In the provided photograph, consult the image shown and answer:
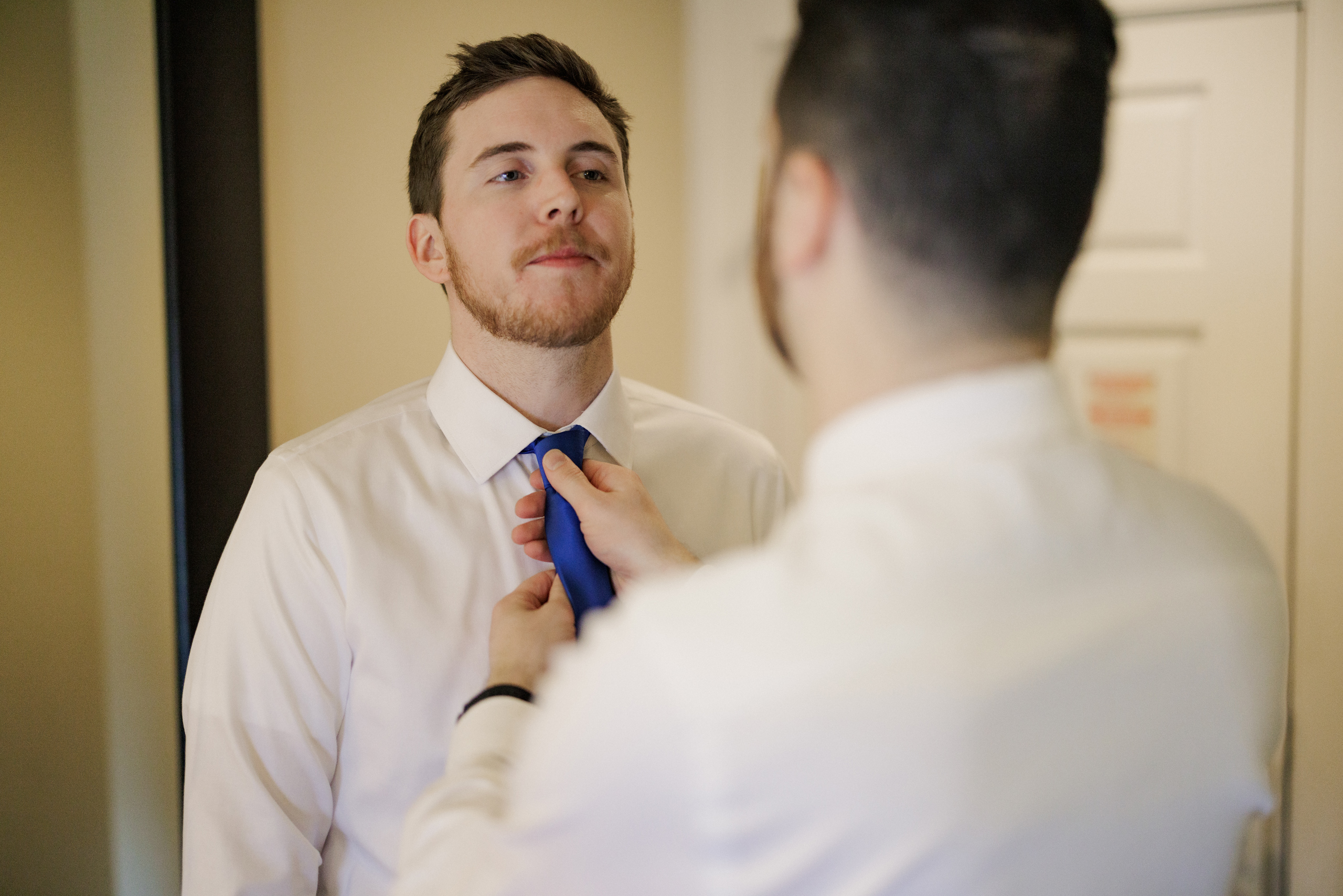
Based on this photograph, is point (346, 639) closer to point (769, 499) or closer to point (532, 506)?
point (532, 506)

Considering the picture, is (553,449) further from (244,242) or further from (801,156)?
(244,242)

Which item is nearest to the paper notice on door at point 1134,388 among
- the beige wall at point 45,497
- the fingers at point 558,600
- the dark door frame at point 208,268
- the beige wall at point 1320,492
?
the beige wall at point 1320,492

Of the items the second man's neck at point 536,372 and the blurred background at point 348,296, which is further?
the blurred background at point 348,296

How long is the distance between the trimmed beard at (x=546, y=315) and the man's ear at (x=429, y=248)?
0.07m

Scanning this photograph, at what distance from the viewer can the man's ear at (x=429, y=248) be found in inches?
52.7

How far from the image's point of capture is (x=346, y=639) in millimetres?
1154

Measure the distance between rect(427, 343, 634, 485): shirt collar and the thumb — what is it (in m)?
0.12

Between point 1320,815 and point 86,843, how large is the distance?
2.48 metres

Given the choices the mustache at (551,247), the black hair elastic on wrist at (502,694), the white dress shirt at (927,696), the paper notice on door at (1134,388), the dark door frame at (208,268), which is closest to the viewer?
the white dress shirt at (927,696)

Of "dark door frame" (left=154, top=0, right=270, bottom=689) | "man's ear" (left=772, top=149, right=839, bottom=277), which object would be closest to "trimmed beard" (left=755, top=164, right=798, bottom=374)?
"man's ear" (left=772, top=149, right=839, bottom=277)

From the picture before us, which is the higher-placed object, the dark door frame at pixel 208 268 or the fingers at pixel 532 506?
the dark door frame at pixel 208 268

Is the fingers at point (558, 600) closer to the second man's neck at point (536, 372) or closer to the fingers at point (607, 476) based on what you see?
the fingers at point (607, 476)

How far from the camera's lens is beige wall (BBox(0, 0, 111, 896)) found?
1.33 m

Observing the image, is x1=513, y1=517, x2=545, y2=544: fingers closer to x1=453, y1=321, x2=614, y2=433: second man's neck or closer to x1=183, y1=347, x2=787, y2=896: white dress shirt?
x1=183, y1=347, x2=787, y2=896: white dress shirt
